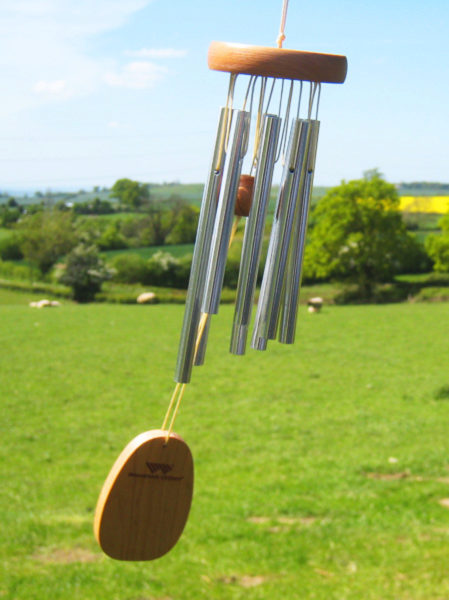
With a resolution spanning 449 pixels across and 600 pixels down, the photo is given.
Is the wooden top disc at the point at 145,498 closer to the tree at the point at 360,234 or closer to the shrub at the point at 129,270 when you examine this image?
the tree at the point at 360,234

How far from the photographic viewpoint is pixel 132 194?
44344 millimetres

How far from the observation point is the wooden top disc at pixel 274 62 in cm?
173

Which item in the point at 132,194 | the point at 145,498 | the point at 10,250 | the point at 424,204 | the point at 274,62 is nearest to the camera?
the point at 274,62

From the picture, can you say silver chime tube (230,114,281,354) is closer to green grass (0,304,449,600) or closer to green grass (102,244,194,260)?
green grass (0,304,449,600)

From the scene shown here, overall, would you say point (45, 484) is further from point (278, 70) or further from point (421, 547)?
point (278, 70)

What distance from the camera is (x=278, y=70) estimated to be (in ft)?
5.72

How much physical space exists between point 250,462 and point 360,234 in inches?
1049

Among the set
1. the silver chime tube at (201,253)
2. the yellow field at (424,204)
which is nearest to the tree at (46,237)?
the yellow field at (424,204)

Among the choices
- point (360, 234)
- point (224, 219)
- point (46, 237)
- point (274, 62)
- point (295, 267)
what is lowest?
point (46, 237)

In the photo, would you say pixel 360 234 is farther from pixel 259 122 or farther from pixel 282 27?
pixel 259 122

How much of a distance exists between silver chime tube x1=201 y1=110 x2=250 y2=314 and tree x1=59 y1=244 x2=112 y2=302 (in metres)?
34.9

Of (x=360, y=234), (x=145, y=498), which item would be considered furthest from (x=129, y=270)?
(x=145, y=498)

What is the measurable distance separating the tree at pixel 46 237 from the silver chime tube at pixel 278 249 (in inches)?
1544

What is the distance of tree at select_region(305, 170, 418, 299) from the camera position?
3469 centimetres
